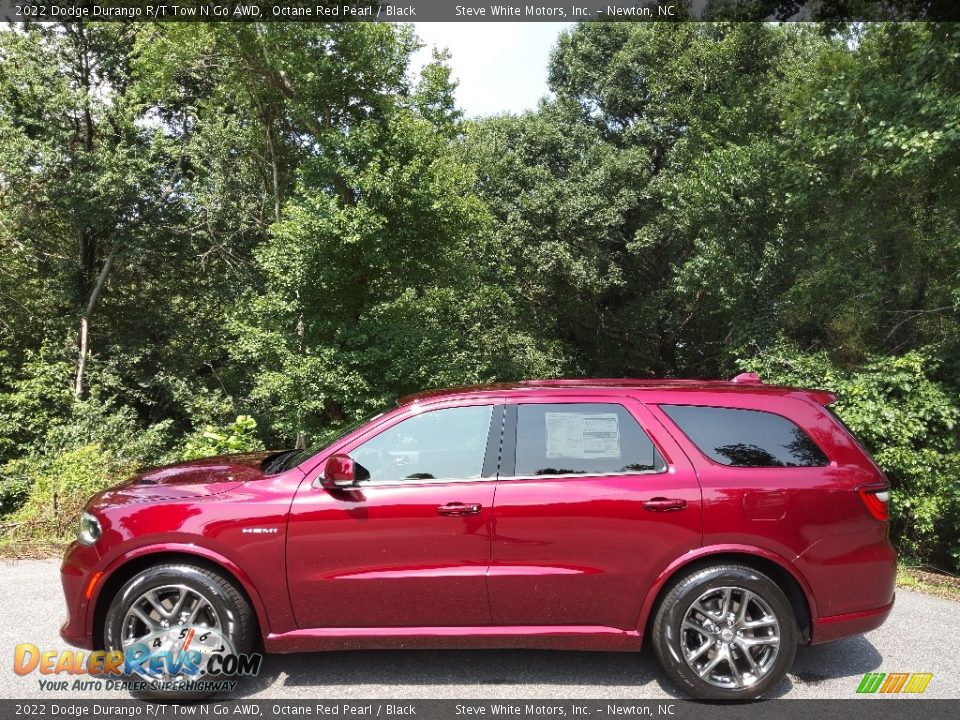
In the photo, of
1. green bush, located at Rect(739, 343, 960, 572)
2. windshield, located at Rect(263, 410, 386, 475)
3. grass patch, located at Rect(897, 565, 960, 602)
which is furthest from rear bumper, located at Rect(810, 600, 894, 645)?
green bush, located at Rect(739, 343, 960, 572)

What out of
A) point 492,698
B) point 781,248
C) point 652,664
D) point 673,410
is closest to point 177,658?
point 492,698

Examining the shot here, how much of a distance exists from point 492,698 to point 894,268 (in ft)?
41.1

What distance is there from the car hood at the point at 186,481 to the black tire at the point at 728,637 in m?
2.53

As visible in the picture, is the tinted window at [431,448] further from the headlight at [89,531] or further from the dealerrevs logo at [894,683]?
the dealerrevs logo at [894,683]

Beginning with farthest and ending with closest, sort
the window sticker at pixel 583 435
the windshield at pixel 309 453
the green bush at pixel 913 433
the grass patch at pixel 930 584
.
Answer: the green bush at pixel 913 433 → the grass patch at pixel 930 584 → the windshield at pixel 309 453 → the window sticker at pixel 583 435

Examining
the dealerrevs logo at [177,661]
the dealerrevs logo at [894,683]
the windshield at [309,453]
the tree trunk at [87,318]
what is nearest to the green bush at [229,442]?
the windshield at [309,453]

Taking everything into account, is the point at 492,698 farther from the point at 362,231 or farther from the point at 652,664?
the point at 362,231

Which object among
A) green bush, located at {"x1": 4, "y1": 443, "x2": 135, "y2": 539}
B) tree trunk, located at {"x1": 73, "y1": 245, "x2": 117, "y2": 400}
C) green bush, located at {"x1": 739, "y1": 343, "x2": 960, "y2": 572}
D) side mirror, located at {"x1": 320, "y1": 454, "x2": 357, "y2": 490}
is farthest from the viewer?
tree trunk, located at {"x1": 73, "y1": 245, "x2": 117, "y2": 400}

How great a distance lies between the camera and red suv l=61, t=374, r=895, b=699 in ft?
11.8

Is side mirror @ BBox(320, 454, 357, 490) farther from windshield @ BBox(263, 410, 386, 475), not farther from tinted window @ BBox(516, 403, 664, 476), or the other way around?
tinted window @ BBox(516, 403, 664, 476)

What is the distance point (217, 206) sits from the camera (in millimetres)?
18641

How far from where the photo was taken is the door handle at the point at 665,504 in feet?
11.8

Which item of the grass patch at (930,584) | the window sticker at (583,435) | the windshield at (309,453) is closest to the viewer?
the window sticker at (583,435)

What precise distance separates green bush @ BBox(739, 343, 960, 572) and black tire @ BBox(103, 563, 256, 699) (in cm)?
821
